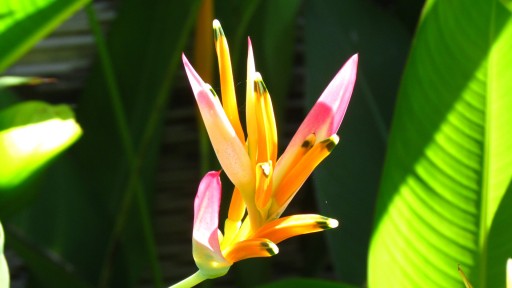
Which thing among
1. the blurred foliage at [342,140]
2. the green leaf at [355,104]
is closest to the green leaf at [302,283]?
the blurred foliage at [342,140]

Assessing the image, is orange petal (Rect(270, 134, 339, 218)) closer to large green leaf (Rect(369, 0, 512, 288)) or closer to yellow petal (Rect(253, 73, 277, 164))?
yellow petal (Rect(253, 73, 277, 164))

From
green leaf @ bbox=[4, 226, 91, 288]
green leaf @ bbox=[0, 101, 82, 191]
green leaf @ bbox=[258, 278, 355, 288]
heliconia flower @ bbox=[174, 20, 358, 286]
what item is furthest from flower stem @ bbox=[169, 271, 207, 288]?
green leaf @ bbox=[4, 226, 91, 288]

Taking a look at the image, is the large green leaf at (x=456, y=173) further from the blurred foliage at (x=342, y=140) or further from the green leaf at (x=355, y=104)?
the green leaf at (x=355, y=104)

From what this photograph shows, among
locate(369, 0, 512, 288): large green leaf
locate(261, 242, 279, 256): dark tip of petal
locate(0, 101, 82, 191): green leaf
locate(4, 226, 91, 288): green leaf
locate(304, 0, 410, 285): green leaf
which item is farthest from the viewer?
locate(304, 0, 410, 285): green leaf

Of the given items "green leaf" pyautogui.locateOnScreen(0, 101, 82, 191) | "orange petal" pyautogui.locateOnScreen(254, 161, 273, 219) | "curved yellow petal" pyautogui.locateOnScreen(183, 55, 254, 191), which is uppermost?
"curved yellow petal" pyautogui.locateOnScreen(183, 55, 254, 191)

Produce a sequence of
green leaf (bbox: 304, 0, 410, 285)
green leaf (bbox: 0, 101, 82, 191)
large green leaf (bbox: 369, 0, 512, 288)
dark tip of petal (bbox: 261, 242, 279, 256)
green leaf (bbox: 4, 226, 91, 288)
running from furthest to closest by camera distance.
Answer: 1. green leaf (bbox: 304, 0, 410, 285)
2. green leaf (bbox: 4, 226, 91, 288)
3. large green leaf (bbox: 369, 0, 512, 288)
4. green leaf (bbox: 0, 101, 82, 191)
5. dark tip of petal (bbox: 261, 242, 279, 256)

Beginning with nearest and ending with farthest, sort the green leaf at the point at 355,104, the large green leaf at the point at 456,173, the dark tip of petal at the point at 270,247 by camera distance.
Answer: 1. the dark tip of petal at the point at 270,247
2. the large green leaf at the point at 456,173
3. the green leaf at the point at 355,104

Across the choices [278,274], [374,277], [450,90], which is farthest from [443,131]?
[278,274]
